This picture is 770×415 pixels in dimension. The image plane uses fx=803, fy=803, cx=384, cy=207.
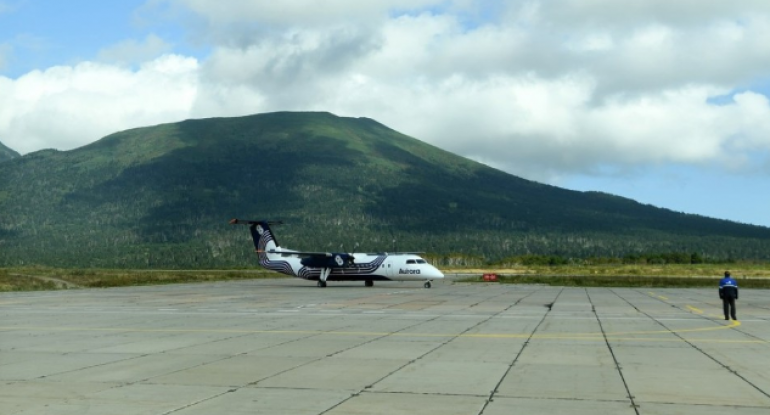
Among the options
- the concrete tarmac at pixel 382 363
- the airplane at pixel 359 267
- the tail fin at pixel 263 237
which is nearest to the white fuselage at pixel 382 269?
the airplane at pixel 359 267

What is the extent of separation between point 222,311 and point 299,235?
166 meters

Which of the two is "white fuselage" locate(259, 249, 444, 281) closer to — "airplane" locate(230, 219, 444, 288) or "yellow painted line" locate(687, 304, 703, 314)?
"airplane" locate(230, 219, 444, 288)

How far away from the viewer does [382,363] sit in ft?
57.3

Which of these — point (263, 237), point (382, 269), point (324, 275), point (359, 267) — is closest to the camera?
point (382, 269)

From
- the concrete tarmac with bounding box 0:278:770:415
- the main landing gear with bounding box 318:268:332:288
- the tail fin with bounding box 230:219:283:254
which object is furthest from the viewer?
the tail fin with bounding box 230:219:283:254

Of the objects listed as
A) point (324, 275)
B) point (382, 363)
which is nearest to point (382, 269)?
point (324, 275)

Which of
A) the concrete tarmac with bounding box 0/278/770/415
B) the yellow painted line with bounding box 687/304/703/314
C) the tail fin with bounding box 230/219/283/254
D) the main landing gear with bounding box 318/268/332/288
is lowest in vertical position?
the concrete tarmac with bounding box 0/278/770/415

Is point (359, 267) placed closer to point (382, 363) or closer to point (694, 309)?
point (694, 309)

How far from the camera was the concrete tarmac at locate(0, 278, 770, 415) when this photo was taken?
12930mm

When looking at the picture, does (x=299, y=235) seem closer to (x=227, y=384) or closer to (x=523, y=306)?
(x=523, y=306)

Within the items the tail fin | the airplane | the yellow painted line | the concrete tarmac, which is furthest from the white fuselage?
the concrete tarmac

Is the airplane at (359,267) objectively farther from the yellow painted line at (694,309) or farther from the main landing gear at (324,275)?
the yellow painted line at (694,309)

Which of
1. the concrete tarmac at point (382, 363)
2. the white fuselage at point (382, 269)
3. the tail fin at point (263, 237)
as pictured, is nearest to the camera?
the concrete tarmac at point (382, 363)

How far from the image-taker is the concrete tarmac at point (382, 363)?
12.9 m
